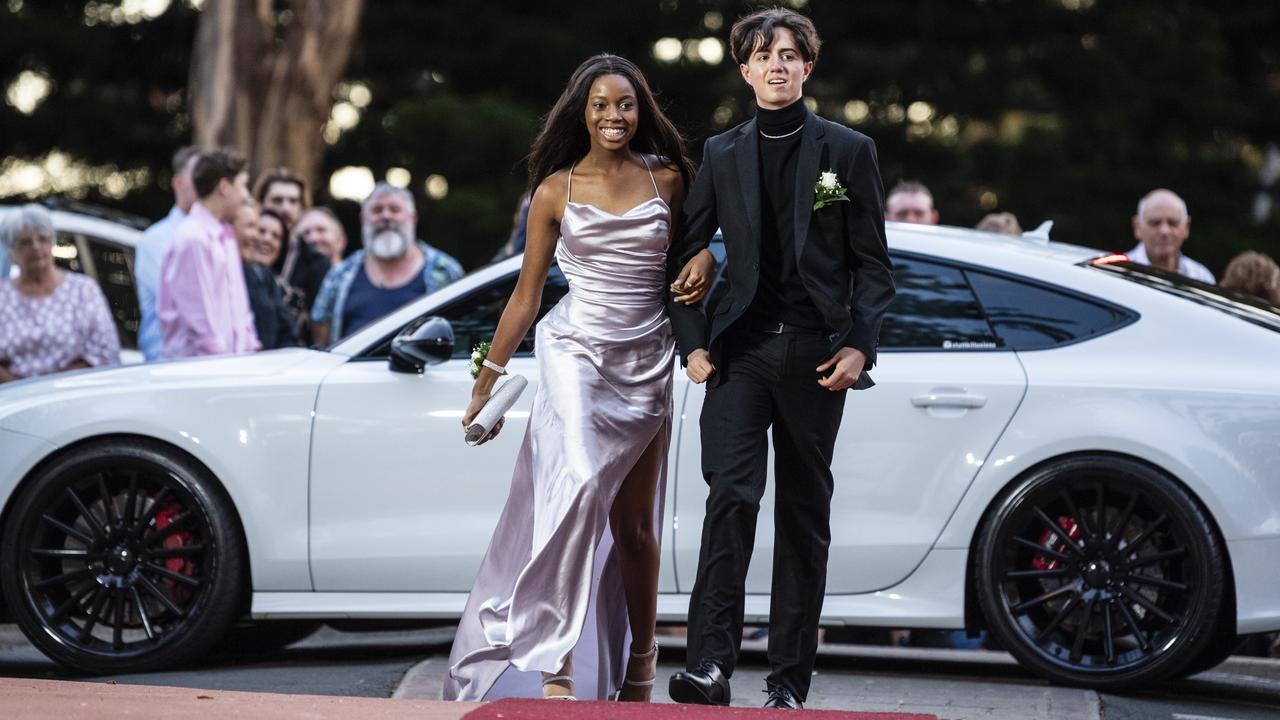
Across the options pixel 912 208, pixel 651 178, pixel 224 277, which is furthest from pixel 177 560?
pixel 912 208

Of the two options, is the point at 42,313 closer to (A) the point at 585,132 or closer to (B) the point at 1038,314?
(A) the point at 585,132

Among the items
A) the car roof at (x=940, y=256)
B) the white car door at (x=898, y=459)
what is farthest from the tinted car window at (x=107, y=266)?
the white car door at (x=898, y=459)

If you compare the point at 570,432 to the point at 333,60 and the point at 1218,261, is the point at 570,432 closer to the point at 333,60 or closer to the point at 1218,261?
the point at 333,60

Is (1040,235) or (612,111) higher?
(612,111)

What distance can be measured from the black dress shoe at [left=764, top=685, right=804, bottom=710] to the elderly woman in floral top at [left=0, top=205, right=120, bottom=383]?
468 cm

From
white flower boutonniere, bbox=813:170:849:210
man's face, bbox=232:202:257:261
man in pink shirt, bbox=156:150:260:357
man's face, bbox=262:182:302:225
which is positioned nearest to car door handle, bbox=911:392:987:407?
A: white flower boutonniere, bbox=813:170:849:210

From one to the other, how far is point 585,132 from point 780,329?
2.95 ft

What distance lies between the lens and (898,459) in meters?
6.18

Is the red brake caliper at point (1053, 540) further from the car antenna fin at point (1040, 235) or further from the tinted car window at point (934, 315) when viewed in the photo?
the car antenna fin at point (1040, 235)

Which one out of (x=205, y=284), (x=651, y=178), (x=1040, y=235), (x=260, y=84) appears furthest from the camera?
(x=260, y=84)

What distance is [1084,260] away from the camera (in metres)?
6.53

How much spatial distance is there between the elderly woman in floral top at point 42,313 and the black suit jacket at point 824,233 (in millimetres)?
4435

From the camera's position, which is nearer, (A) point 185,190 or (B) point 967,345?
(B) point 967,345

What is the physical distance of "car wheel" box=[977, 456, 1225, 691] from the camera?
233 inches
